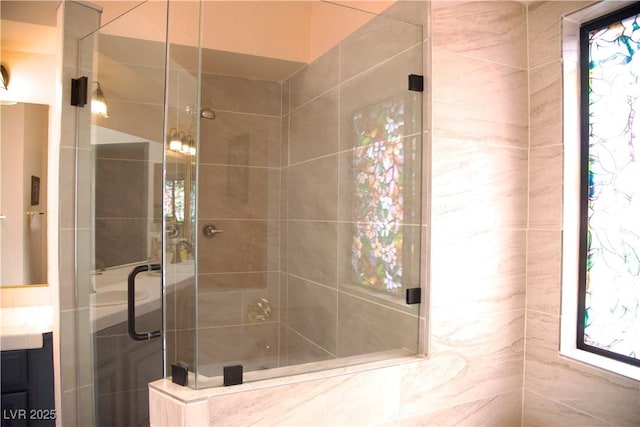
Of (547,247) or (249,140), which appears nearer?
(547,247)

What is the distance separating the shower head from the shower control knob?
469 millimetres

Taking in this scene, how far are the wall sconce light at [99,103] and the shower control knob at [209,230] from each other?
667 mm

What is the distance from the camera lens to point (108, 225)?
172 centimetres

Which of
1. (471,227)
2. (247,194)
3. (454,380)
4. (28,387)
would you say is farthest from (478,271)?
(28,387)

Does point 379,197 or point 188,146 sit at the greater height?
point 188,146

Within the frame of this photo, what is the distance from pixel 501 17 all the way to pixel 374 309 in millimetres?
1443

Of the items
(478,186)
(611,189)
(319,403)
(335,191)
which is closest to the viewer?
(319,403)

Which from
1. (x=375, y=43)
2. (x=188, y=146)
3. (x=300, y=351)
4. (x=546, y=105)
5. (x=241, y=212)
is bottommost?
(x=300, y=351)

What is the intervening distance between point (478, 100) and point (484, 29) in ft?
1.05

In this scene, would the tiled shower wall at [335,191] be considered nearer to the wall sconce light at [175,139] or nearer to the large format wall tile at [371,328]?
the large format wall tile at [371,328]

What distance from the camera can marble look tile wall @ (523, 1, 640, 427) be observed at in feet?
5.26

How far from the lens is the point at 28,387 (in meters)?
1.83

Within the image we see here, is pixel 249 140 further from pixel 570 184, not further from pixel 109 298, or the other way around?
pixel 570 184

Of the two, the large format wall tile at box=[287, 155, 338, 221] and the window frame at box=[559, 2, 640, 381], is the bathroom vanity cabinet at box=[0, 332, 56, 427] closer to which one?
the large format wall tile at box=[287, 155, 338, 221]
